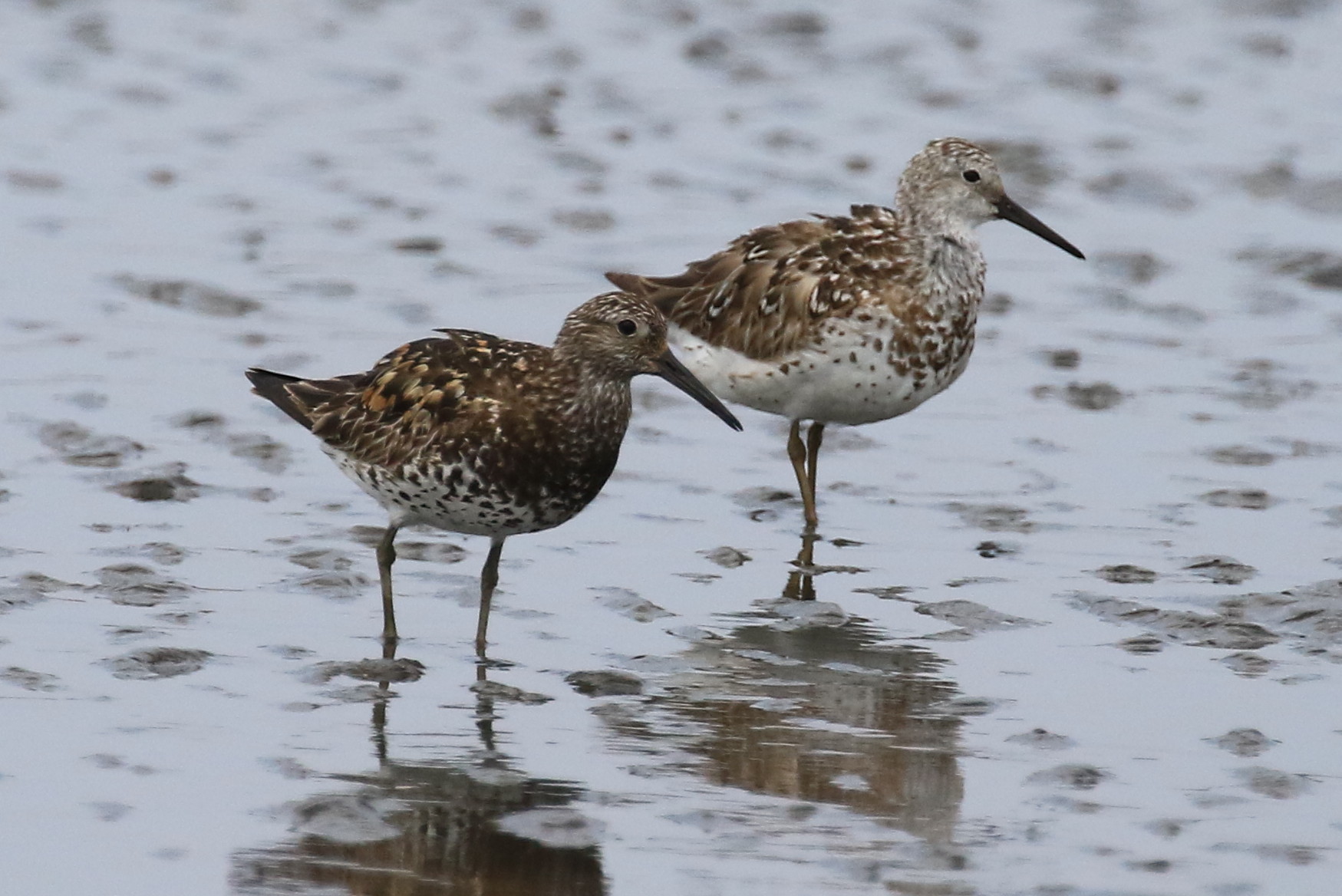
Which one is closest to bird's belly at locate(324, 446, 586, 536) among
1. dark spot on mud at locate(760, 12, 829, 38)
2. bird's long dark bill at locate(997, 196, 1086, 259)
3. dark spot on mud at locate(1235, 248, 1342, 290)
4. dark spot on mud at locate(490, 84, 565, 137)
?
bird's long dark bill at locate(997, 196, 1086, 259)

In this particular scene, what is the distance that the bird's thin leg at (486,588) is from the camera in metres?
8.91

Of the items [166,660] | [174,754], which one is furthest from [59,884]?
[166,660]

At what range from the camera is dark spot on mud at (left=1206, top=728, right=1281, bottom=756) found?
Result: 802cm

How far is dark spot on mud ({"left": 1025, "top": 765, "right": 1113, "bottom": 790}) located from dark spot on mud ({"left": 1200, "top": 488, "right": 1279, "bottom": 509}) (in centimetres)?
367

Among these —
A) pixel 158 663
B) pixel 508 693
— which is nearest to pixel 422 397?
pixel 508 693

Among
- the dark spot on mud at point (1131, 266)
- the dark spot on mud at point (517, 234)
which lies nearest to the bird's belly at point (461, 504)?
the dark spot on mud at point (517, 234)

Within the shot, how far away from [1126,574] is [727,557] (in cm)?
180

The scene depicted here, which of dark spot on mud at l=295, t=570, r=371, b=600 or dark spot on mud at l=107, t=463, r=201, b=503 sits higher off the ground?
dark spot on mud at l=107, t=463, r=201, b=503

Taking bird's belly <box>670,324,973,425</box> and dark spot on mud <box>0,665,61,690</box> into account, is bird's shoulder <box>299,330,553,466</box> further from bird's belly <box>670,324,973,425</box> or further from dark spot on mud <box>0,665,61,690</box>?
bird's belly <box>670,324,973,425</box>

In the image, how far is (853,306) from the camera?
11.0 m

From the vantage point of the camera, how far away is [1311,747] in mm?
8070

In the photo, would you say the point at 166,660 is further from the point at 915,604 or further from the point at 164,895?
the point at 915,604

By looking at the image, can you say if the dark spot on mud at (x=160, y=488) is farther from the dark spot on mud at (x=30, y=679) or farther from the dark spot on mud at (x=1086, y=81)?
the dark spot on mud at (x=1086, y=81)

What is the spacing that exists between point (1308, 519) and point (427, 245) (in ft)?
21.9
